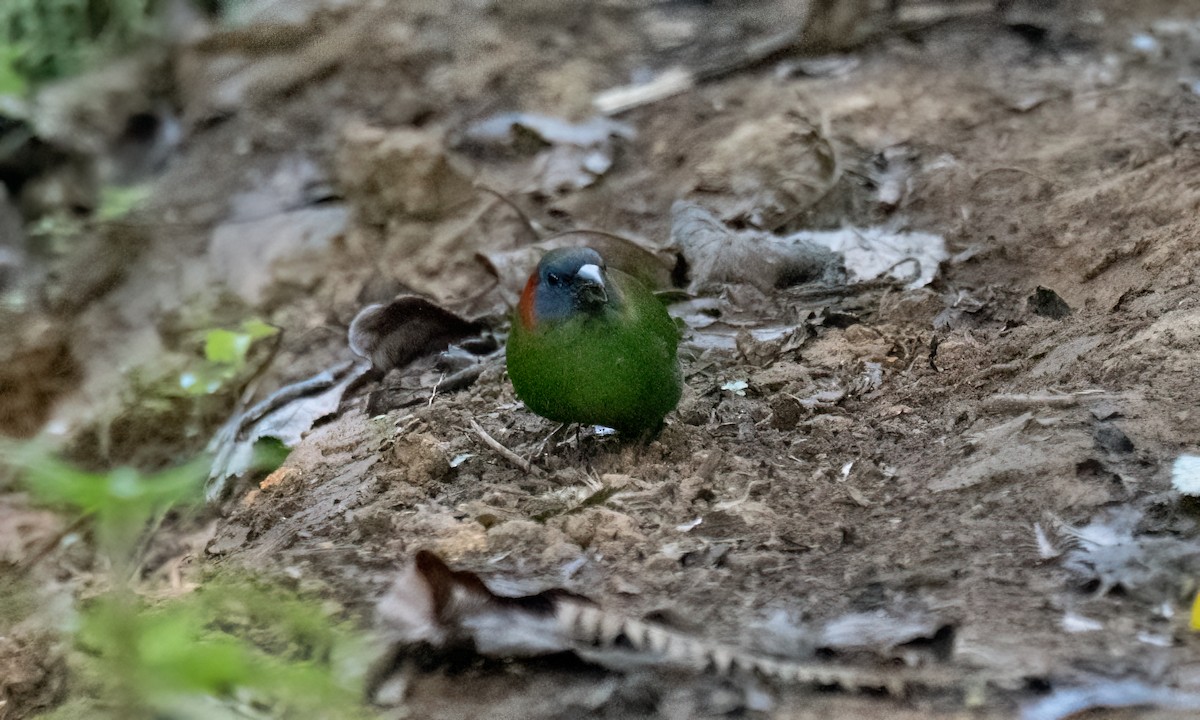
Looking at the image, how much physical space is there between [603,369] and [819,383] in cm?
80

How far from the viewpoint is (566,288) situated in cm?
310

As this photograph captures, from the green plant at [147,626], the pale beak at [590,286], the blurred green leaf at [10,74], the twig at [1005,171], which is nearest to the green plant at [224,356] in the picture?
the pale beak at [590,286]

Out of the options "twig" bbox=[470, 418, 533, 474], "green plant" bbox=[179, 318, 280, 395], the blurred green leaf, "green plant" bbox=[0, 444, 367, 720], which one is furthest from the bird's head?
the blurred green leaf

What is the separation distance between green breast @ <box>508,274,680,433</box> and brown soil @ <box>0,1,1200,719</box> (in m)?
0.16

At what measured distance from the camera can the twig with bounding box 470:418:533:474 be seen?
10.7 feet

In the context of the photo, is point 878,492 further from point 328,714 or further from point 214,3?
point 214,3

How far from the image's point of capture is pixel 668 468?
314cm

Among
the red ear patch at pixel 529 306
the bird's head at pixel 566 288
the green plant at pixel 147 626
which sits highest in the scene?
the green plant at pixel 147 626

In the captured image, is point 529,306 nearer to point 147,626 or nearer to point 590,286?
point 590,286

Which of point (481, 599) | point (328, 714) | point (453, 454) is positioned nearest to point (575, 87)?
point (453, 454)

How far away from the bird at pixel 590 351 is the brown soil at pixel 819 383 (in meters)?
0.17

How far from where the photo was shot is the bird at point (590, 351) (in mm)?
3061

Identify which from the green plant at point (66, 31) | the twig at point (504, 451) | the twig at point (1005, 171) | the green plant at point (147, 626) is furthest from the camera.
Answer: the green plant at point (66, 31)

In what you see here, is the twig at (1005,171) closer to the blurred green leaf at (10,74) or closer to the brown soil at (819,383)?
the brown soil at (819,383)
